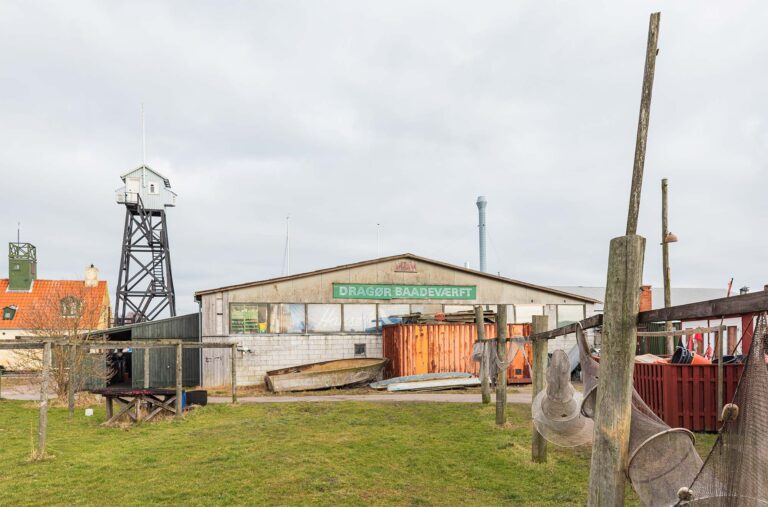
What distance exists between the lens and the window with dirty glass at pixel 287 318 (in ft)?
78.2

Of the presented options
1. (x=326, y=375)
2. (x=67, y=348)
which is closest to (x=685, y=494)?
(x=326, y=375)

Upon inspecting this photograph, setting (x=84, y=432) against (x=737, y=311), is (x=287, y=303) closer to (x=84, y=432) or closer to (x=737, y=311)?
(x=84, y=432)

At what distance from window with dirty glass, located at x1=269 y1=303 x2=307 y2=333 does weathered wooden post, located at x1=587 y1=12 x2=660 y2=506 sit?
20454 millimetres

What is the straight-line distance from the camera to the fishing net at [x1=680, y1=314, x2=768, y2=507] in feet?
9.86

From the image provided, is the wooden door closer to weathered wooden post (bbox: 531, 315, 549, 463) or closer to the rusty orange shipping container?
the rusty orange shipping container

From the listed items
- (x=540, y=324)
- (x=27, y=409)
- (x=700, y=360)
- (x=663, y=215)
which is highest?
(x=663, y=215)

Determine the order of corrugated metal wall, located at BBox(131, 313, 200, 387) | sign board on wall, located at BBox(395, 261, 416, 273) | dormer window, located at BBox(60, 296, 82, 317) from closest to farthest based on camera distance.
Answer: dormer window, located at BBox(60, 296, 82, 317), corrugated metal wall, located at BBox(131, 313, 200, 387), sign board on wall, located at BBox(395, 261, 416, 273)

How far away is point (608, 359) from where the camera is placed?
14.0 ft

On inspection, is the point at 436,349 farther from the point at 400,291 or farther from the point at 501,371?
the point at 501,371

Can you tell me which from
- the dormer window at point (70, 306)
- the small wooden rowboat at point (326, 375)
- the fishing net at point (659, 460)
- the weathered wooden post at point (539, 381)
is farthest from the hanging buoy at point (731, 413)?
the dormer window at point (70, 306)

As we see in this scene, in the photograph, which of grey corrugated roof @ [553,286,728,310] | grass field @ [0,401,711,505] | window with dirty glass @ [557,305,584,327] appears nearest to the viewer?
grass field @ [0,401,711,505]

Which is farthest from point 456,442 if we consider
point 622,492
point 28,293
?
point 28,293

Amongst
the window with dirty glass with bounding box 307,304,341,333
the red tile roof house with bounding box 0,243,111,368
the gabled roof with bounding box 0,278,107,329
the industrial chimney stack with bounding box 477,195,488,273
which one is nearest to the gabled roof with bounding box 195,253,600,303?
the window with dirty glass with bounding box 307,304,341,333

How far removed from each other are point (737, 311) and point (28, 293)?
44.0 m
